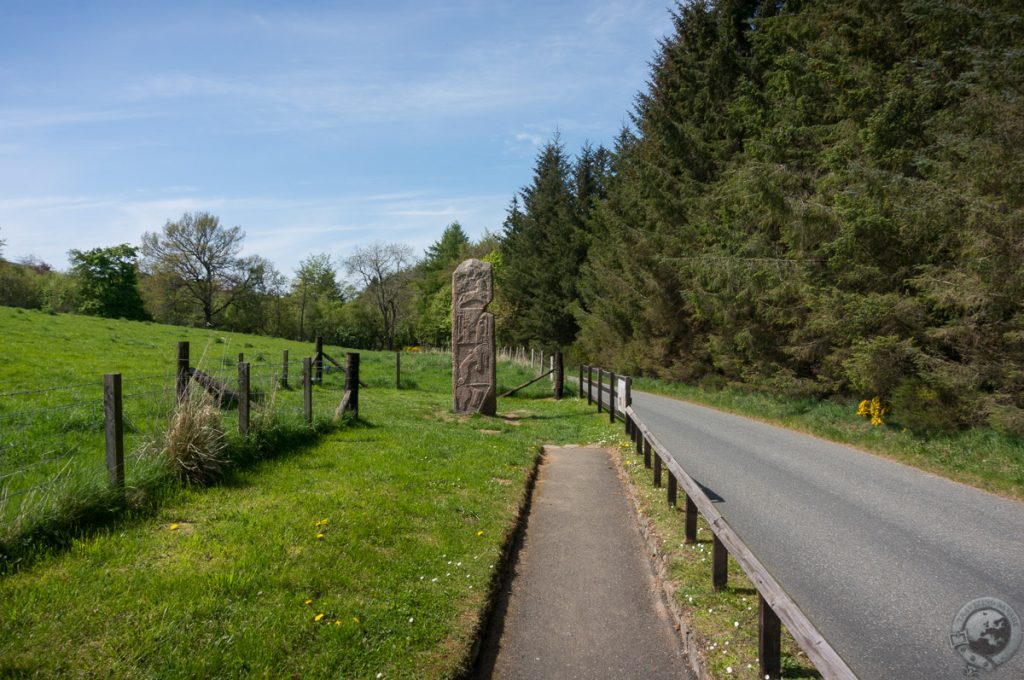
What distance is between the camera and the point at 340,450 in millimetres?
8945

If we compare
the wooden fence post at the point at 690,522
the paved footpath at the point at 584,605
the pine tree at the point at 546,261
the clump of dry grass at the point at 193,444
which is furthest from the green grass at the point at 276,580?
the pine tree at the point at 546,261

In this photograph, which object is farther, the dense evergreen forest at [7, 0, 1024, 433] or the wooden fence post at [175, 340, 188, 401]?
the dense evergreen forest at [7, 0, 1024, 433]

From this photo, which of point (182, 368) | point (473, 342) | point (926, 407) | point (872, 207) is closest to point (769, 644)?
point (182, 368)

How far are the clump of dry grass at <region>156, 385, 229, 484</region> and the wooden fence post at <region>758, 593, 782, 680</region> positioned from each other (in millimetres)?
5555

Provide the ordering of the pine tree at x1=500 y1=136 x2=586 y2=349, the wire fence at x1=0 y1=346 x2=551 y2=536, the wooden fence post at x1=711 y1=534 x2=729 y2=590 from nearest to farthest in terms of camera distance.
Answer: the wooden fence post at x1=711 y1=534 x2=729 y2=590, the wire fence at x1=0 y1=346 x2=551 y2=536, the pine tree at x1=500 y1=136 x2=586 y2=349

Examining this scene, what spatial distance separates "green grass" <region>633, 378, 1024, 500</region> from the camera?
8.88 m

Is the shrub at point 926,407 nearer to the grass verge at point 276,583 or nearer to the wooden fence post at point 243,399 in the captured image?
the grass verge at point 276,583

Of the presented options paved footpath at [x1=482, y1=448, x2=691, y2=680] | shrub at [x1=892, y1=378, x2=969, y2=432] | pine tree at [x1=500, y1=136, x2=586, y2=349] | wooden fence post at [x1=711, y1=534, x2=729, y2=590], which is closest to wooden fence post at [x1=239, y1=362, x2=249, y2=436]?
paved footpath at [x1=482, y1=448, x2=691, y2=680]

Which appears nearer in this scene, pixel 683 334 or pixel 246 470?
pixel 246 470

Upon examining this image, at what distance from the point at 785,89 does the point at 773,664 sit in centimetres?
1634

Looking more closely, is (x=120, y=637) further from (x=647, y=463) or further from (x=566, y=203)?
(x=566, y=203)

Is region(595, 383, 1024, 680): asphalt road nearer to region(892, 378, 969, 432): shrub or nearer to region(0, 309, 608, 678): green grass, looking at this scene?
region(892, 378, 969, 432): shrub

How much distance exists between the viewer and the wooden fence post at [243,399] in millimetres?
7930

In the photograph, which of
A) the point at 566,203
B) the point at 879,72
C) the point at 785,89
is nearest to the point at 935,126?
the point at 879,72
